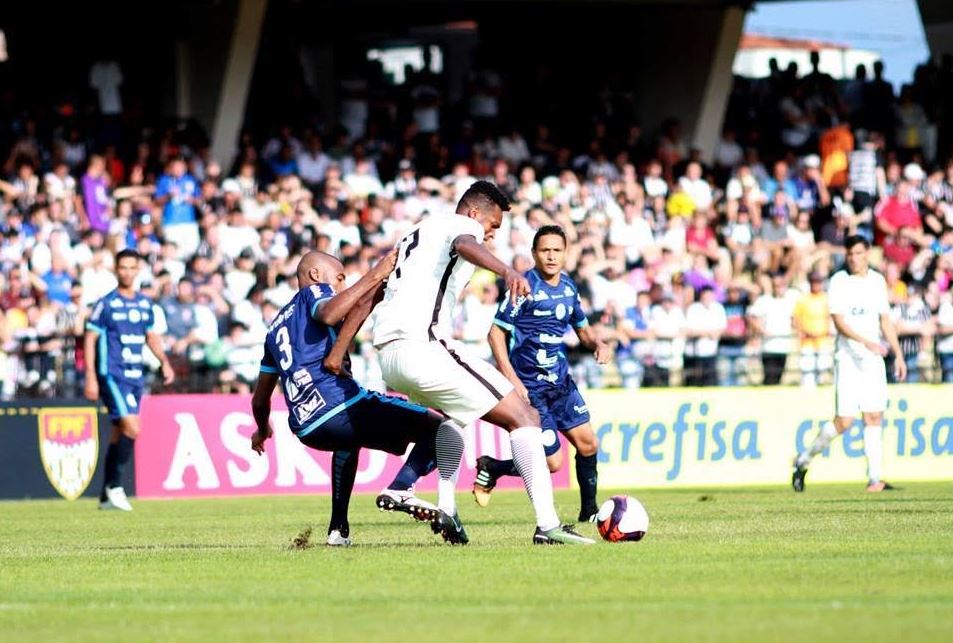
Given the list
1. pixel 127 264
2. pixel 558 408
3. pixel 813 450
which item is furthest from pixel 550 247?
pixel 813 450

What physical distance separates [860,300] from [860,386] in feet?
2.87

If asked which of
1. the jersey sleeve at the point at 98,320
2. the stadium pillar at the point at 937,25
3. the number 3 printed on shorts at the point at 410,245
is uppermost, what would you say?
the stadium pillar at the point at 937,25

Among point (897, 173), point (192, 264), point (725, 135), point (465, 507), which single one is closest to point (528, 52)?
point (725, 135)

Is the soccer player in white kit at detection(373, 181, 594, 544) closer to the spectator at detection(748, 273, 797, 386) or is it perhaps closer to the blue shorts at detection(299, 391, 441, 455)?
the blue shorts at detection(299, 391, 441, 455)

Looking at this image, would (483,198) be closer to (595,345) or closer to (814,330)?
(595,345)

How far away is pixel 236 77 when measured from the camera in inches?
1191

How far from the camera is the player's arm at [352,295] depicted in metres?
11.0

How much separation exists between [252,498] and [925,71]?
59.1 ft

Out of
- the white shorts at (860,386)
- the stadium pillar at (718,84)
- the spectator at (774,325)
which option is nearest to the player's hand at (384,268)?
the white shorts at (860,386)

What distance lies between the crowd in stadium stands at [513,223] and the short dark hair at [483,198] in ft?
32.6

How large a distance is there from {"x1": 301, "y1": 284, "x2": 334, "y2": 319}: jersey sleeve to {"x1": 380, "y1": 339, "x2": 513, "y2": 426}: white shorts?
0.79m

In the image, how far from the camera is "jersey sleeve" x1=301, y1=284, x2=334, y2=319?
1174 cm

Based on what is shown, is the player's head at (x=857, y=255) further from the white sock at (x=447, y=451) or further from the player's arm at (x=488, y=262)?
the player's arm at (x=488, y=262)

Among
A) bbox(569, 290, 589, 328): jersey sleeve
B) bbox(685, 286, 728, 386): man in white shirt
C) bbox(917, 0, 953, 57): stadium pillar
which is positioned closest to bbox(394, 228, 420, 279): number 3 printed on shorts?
Answer: bbox(569, 290, 589, 328): jersey sleeve
